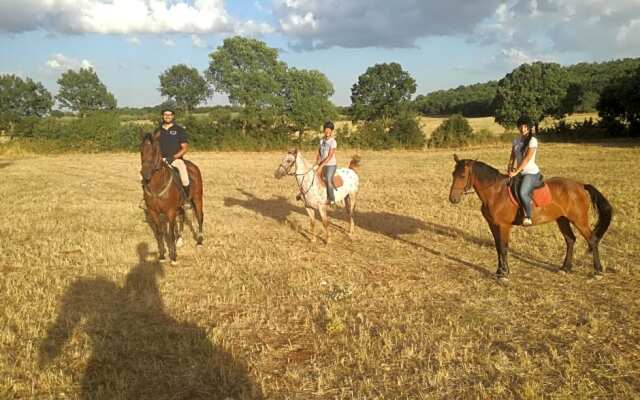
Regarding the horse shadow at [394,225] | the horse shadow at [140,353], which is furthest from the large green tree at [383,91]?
the horse shadow at [140,353]

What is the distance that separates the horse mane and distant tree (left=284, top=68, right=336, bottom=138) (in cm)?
3401

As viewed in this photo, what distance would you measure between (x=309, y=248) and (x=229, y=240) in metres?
1.98

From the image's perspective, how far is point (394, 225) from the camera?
38.1ft

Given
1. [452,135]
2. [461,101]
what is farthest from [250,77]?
[461,101]

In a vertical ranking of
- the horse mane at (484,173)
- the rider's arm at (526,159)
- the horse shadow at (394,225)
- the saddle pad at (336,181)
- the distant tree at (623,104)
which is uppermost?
the distant tree at (623,104)

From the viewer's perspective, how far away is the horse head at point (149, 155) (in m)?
7.69

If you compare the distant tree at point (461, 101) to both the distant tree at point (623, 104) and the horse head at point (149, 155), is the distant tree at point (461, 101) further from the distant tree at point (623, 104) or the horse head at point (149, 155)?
the horse head at point (149, 155)

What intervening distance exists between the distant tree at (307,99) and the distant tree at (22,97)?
3250cm

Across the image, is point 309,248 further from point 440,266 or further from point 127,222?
point 127,222

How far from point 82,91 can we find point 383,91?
1633 inches

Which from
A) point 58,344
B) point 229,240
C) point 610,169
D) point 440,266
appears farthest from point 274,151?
point 58,344

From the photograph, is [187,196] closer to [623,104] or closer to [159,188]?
[159,188]

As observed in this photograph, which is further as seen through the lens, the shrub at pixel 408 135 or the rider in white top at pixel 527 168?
the shrub at pixel 408 135

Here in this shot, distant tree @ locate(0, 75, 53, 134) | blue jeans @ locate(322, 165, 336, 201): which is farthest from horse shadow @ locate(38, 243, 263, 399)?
distant tree @ locate(0, 75, 53, 134)
